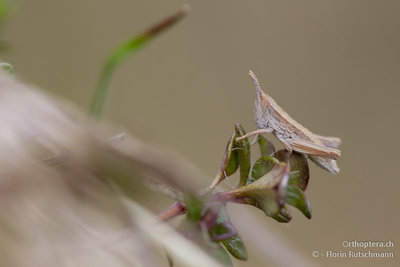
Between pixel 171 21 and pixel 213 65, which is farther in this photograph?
pixel 213 65

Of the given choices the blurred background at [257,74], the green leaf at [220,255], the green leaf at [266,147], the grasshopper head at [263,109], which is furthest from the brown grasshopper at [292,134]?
the blurred background at [257,74]

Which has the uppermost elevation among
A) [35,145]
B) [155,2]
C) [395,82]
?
[155,2]

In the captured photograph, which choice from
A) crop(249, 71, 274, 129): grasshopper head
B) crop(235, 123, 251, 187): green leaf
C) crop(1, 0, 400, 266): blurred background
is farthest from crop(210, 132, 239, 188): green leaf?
crop(1, 0, 400, 266): blurred background

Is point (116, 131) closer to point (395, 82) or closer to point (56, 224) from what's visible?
point (56, 224)

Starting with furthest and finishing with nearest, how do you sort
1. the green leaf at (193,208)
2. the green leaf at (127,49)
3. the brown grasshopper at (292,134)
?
the brown grasshopper at (292,134), the green leaf at (127,49), the green leaf at (193,208)

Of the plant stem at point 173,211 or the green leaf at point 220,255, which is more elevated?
the plant stem at point 173,211

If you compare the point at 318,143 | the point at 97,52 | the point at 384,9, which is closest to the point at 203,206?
the point at 318,143

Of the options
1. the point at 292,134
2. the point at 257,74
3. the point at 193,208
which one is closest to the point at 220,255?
the point at 193,208

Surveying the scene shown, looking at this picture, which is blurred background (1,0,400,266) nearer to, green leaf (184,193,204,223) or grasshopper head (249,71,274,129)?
grasshopper head (249,71,274,129)

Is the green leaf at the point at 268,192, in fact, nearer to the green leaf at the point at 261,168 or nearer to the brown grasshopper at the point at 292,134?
the green leaf at the point at 261,168
